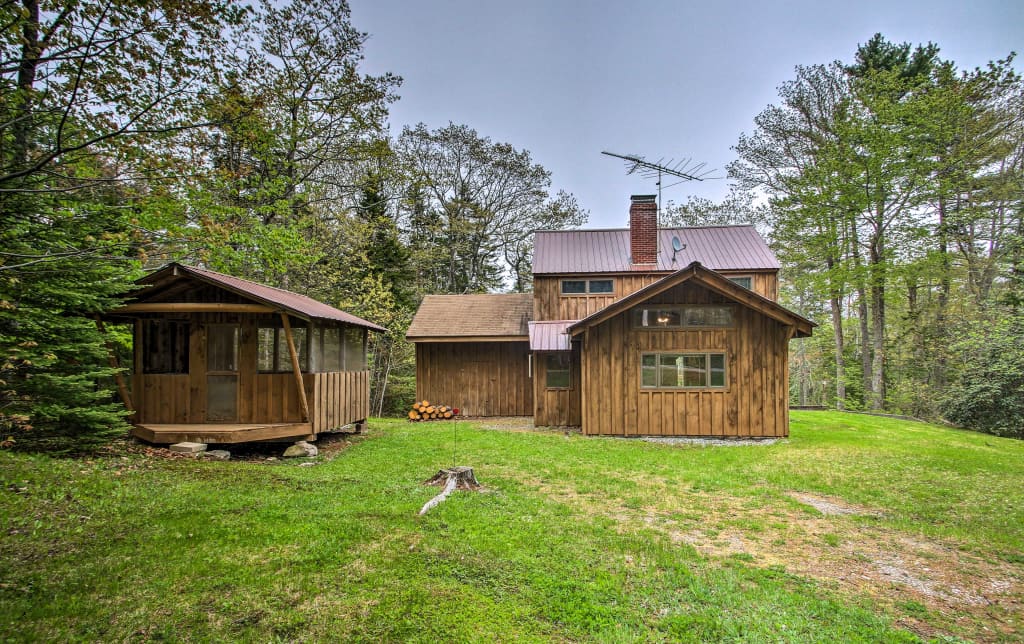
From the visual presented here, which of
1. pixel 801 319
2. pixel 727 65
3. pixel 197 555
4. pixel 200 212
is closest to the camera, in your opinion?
pixel 197 555

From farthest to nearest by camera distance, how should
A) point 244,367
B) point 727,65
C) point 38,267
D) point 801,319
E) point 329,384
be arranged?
point 727,65
point 801,319
point 329,384
point 244,367
point 38,267

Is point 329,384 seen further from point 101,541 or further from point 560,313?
point 560,313

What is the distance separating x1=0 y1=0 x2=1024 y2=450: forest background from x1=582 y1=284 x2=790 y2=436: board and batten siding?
4707mm

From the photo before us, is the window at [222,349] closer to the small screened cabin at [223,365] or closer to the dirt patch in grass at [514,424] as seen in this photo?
the small screened cabin at [223,365]

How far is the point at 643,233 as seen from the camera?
14820mm

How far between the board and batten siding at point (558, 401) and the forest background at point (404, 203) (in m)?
7.40

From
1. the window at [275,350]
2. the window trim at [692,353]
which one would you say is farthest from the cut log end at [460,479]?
the window trim at [692,353]

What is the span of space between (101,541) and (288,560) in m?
1.75

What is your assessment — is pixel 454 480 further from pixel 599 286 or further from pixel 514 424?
pixel 599 286

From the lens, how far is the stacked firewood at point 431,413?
14.9 meters

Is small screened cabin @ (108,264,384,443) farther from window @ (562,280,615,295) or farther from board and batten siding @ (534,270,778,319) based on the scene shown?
window @ (562,280,615,295)

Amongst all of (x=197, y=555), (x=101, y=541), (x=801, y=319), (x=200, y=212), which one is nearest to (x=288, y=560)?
(x=197, y=555)

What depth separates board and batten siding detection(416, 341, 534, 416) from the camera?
1550cm

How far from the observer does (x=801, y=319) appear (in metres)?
10.0
